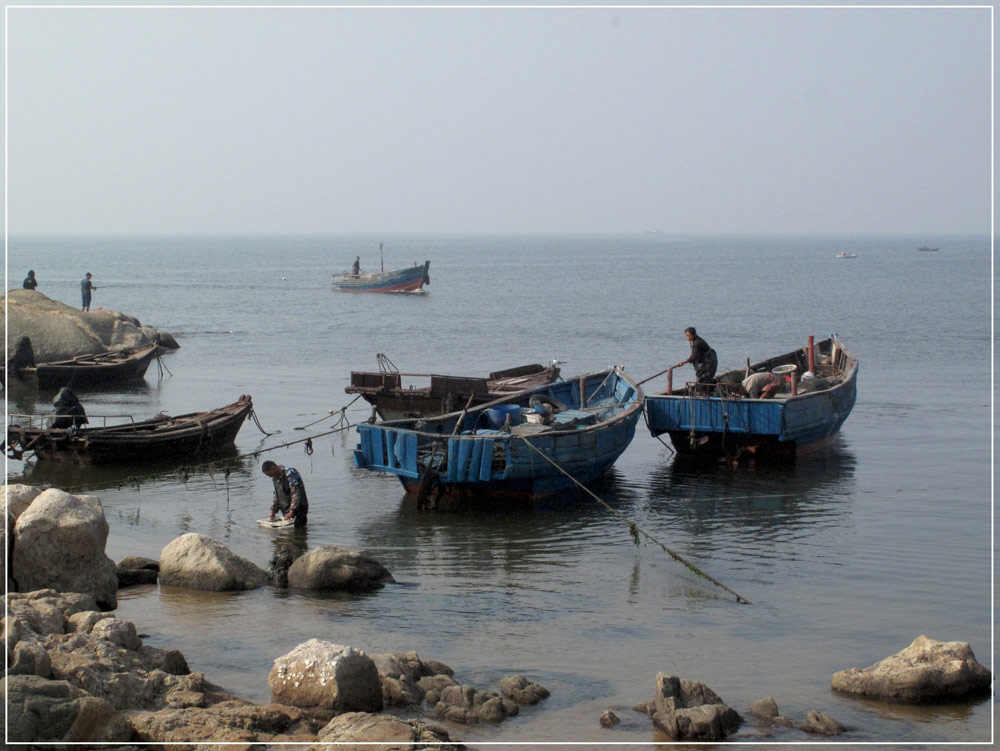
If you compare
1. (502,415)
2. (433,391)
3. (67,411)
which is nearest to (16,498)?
(502,415)

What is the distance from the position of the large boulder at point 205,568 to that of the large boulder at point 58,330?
771 inches

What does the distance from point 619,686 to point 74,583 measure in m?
5.33

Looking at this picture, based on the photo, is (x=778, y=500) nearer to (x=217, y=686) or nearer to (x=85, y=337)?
(x=217, y=686)

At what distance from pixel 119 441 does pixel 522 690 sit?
452 inches

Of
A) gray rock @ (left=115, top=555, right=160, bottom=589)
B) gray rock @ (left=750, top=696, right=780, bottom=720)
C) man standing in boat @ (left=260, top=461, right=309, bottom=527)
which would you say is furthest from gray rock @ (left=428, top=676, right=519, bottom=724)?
man standing in boat @ (left=260, top=461, right=309, bottom=527)

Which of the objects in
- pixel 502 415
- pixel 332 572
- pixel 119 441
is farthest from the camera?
pixel 119 441

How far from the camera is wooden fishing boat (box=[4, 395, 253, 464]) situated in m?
17.8

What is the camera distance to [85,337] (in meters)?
31.2

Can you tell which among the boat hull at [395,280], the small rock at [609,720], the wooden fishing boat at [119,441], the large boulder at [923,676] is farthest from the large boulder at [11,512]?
the boat hull at [395,280]

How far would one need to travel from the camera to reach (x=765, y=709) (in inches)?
332

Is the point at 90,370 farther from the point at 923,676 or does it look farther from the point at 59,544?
the point at 923,676

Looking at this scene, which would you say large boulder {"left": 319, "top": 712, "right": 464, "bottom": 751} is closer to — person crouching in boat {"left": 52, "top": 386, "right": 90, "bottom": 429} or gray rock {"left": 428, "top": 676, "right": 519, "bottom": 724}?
gray rock {"left": 428, "top": 676, "right": 519, "bottom": 724}

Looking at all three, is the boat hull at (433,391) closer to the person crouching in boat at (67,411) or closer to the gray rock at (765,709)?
the person crouching in boat at (67,411)

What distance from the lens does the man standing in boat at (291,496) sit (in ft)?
44.9
